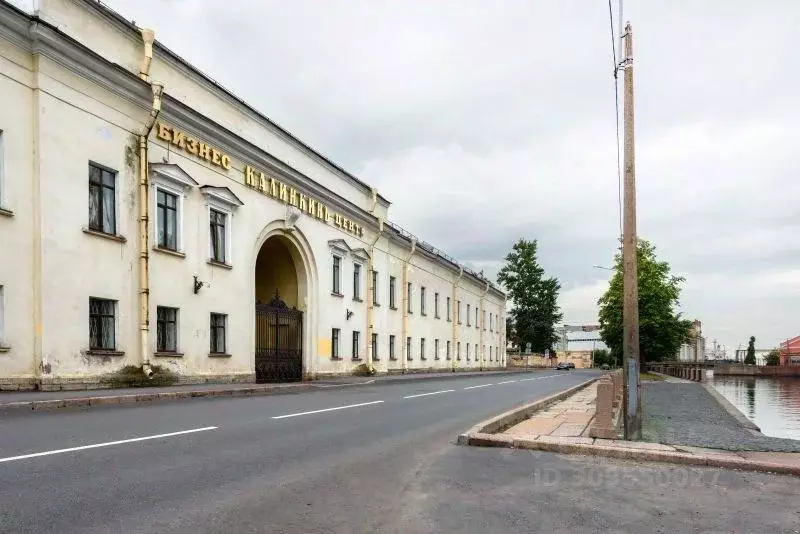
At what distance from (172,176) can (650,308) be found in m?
32.3

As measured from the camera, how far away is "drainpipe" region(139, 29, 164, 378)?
17062mm

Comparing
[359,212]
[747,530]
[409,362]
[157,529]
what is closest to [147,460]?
[157,529]

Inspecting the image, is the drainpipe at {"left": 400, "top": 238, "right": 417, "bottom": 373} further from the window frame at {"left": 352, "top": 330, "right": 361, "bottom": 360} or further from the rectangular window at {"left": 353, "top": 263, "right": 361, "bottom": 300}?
the rectangular window at {"left": 353, "top": 263, "right": 361, "bottom": 300}

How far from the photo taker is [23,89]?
47.5 ft

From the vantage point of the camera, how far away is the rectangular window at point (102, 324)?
1597 centimetres

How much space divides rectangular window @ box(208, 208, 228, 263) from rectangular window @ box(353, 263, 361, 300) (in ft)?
35.7

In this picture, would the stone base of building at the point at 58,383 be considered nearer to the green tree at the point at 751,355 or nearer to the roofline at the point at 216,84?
the roofline at the point at 216,84

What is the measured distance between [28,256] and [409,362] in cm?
2633

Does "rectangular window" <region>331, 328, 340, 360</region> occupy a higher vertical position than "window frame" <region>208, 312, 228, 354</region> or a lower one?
lower

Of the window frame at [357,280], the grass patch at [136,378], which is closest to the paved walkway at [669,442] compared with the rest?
the grass patch at [136,378]

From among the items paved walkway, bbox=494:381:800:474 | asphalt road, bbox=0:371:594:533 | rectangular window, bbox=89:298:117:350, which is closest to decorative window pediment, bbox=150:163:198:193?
rectangular window, bbox=89:298:117:350

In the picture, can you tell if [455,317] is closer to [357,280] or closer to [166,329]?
[357,280]

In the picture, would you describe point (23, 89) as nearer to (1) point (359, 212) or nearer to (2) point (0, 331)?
(2) point (0, 331)

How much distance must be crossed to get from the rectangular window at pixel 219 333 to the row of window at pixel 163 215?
74.1 inches
